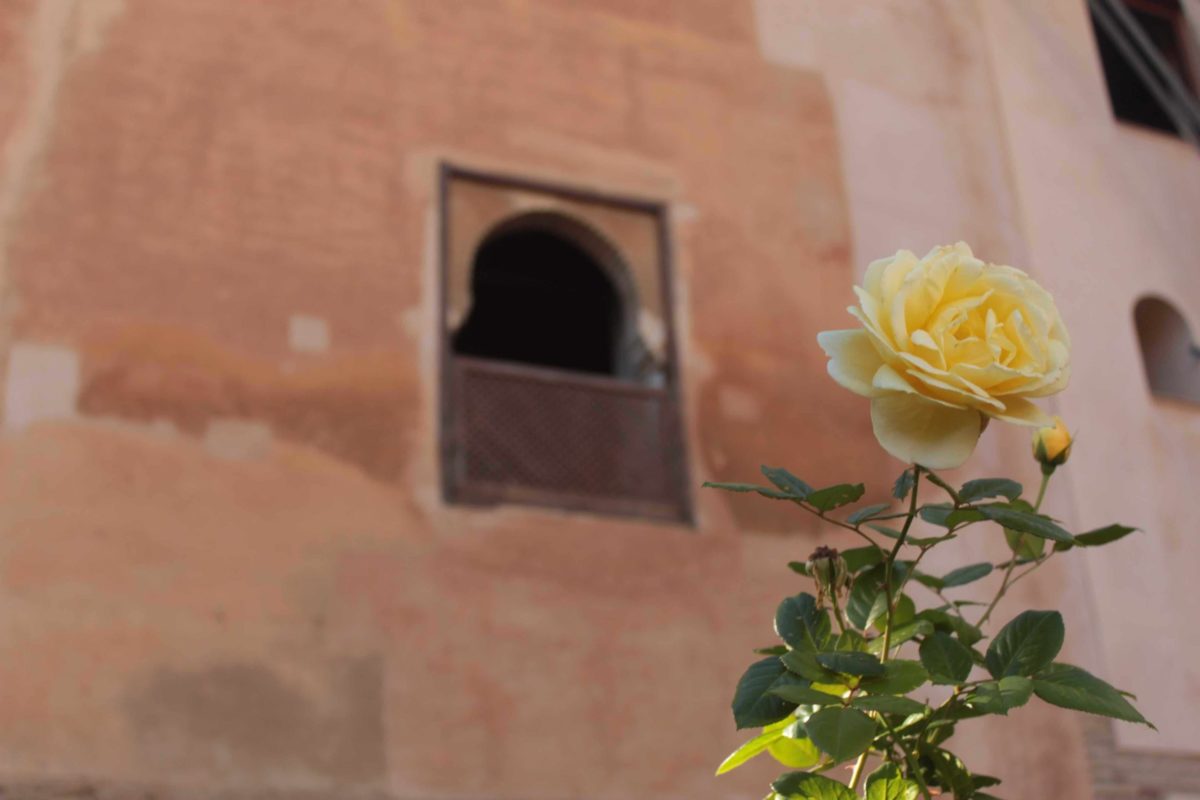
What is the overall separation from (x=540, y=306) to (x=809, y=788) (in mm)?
6242

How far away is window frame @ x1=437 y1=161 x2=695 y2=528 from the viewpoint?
512 centimetres

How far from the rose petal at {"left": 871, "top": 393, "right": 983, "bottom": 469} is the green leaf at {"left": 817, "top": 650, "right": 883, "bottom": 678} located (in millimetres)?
150

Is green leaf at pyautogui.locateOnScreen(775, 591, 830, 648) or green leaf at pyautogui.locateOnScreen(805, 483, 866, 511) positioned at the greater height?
green leaf at pyautogui.locateOnScreen(805, 483, 866, 511)

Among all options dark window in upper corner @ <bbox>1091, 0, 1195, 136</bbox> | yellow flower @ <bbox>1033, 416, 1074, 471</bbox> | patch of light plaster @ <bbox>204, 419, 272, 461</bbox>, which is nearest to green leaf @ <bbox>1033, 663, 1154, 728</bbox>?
yellow flower @ <bbox>1033, 416, 1074, 471</bbox>

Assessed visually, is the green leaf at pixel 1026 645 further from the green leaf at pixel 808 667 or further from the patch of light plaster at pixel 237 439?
the patch of light plaster at pixel 237 439

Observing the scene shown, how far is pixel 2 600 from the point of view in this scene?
14.5ft

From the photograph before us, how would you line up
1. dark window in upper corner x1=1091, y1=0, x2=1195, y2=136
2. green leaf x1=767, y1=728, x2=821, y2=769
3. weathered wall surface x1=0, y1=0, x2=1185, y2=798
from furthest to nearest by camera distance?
dark window in upper corner x1=1091, y1=0, x2=1195, y2=136, weathered wall surface x1=0, y1=0, x2=1185, y2=798, green leaf x1=767, y1=728, x2=821, y2=769

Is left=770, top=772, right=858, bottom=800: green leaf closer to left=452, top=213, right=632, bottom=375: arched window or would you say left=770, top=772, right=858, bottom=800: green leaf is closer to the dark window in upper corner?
left=452, top=213, right=632, bottom=375: arched window

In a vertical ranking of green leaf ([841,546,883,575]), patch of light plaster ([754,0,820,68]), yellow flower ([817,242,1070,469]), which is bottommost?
green leaf ([841,546,883,575])

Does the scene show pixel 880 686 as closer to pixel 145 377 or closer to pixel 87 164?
pixel 145 377

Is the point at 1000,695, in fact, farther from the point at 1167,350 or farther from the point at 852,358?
the point at 1167,350

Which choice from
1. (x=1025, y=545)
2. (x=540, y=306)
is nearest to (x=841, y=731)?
(x=1025, y=545)

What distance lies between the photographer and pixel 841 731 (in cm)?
125

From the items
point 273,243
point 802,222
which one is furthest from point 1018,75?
point 273,243
